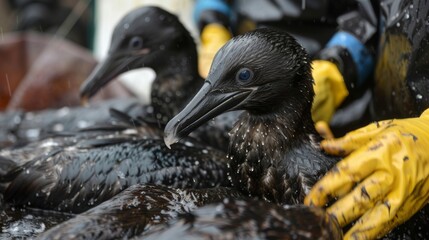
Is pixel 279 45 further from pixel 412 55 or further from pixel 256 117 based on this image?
pixel 412 55

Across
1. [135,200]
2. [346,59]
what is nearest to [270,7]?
[346,59]

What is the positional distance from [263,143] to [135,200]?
1.72 ft

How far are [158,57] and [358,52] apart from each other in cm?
98

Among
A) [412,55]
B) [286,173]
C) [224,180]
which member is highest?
[412,55]

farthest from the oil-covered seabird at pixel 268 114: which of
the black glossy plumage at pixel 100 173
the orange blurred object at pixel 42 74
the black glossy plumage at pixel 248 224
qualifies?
the orange blurred object at pixel 42 74

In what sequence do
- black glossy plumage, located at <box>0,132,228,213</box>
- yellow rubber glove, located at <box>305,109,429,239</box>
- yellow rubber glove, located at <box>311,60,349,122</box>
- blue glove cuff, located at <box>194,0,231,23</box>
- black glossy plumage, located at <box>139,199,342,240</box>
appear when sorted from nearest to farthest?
black glossy plumage, located at <box>139,199,342,240</box>, yellow rubber glove, located at <box>305,109,429,239</box>, black glossy plumage, located at <box>0,132,228,213</box>, yellow rubber glove, located at <box>311,60,349,122</box>, blue glove cuff, located at <box>194,0,231,23</box>

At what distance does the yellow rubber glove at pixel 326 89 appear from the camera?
352 centimetres

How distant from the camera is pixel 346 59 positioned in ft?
11.8

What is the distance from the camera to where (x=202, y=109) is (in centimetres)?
244

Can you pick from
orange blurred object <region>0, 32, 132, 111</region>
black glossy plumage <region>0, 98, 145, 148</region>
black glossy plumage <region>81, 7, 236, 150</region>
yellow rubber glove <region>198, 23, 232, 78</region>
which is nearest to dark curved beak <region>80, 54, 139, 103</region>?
black glossy plumage <region>81, 7, 236, 150</region>

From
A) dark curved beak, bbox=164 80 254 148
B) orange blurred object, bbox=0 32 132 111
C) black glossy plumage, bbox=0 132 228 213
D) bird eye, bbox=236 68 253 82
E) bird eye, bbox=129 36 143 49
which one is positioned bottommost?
orange blurred object, bbox=0 32 132 111

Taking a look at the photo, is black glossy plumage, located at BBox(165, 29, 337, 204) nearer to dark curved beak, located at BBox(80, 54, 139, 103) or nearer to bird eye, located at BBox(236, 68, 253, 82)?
bird eye, located at BBox(236, 68, 253, 82)

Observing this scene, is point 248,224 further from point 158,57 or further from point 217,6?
point 217,6

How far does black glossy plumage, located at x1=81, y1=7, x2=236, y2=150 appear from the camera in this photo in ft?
12.0
